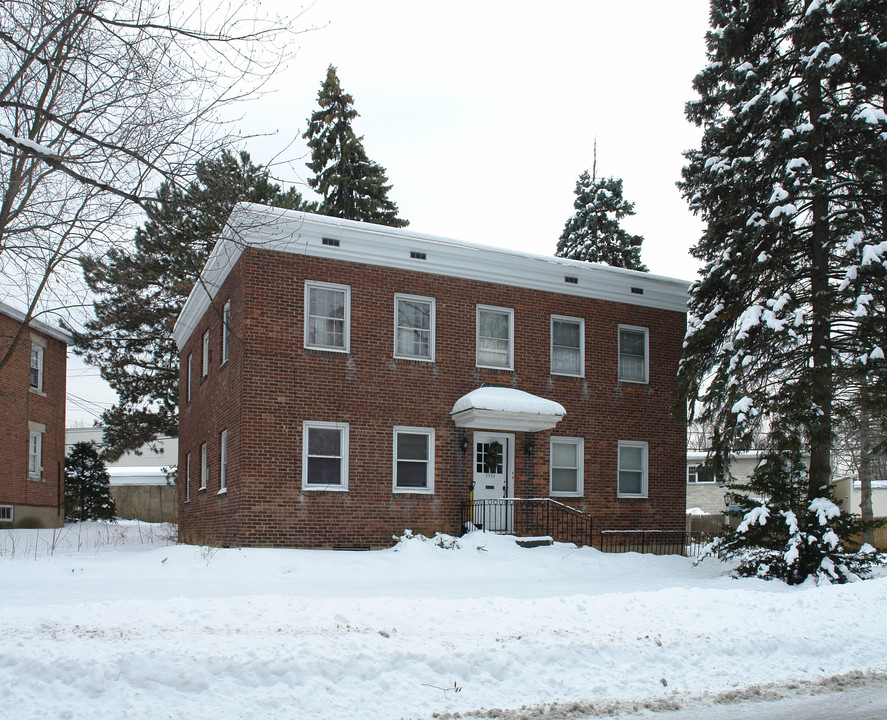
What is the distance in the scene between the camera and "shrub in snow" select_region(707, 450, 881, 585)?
14.5 meters

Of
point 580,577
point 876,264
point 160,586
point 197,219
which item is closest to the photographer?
point 197,219

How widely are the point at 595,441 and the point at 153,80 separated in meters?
14.1

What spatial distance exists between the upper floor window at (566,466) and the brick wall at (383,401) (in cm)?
20

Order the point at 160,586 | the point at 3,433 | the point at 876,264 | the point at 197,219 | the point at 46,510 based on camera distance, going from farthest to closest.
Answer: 1. the point at 46,510
2. the point at 3,433
3. the point at 876,264
4. the point at 160,586
5. the point at 197,219

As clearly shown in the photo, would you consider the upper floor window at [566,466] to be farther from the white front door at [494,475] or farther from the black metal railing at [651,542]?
the black metal railing at [651,542]

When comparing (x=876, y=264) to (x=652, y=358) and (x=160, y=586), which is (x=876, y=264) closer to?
(x=652, y=358)

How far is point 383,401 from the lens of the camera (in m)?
18.3

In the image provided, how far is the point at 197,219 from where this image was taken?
A: 958 centimetres

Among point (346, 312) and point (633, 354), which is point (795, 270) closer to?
point (633, 354)

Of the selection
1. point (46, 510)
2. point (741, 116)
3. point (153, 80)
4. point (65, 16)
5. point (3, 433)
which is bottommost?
point (46, 510)

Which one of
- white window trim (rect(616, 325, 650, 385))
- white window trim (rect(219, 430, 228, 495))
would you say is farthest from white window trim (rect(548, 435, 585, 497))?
white window trim (rect(219, 430, 228, 495))

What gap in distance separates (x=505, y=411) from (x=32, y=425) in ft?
63.6

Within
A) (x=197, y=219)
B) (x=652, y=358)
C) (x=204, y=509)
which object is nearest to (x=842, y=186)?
(x=652, y=358)

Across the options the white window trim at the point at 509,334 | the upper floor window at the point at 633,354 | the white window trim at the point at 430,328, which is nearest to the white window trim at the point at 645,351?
the upper floor window at the point at 633,354
